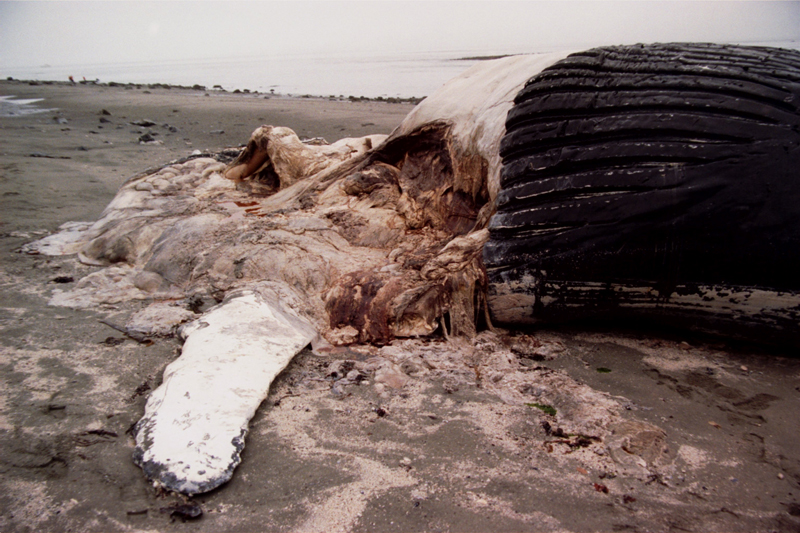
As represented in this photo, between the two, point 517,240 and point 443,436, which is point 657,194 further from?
point 443,436

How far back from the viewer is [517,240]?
7.59 feet

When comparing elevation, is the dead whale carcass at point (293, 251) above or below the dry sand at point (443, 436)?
above

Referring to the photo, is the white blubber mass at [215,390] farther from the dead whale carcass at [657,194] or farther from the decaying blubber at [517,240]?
the dead whale carcass at [657,194]

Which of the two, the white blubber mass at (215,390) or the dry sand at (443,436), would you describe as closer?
the dry sand at (443,436)

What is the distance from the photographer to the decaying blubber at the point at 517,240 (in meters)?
1.90

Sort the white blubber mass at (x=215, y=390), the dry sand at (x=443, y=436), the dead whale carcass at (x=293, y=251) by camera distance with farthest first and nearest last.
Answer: the dead whale carcass at (x=293, y=251) < the white blubber mass at (x=215, y=390) < the dry sand at (x=443, y=436)

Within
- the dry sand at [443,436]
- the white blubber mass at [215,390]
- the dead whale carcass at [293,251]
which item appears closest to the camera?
the dry sand at [443,436]

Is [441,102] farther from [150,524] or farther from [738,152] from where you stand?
[150,524]

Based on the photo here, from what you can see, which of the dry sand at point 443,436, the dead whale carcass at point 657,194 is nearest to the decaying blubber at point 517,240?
the dead whale carcass at point 657,194

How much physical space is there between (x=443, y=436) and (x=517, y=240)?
99 cm

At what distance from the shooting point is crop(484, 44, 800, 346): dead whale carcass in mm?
1915

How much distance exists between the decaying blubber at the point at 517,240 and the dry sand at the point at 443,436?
13 cm

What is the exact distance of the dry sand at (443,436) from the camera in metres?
1.41

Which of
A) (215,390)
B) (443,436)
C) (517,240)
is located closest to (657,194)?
(517,240)
